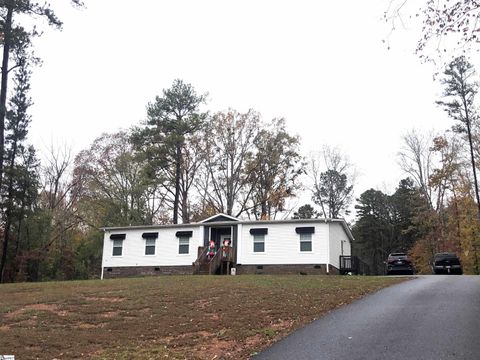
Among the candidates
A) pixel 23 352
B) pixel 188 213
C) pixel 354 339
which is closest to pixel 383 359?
pixel 354 339

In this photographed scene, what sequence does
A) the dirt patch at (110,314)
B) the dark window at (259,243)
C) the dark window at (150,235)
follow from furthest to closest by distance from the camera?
the dark window at (150,235), the dark window at (259,243), the dirt patch at (110,314)

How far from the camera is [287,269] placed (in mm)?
25484

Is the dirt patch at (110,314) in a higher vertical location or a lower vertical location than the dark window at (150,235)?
lower

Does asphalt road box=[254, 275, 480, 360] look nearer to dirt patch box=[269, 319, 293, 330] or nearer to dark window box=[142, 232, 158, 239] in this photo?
dirt patch box=[269, 319, 293, 330]

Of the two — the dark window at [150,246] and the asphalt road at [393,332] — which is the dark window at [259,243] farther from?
the asphalt road at [393,332]

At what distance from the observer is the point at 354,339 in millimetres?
8773

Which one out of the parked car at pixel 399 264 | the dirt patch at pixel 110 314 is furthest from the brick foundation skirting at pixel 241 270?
the dirt patch at pixel 110 314

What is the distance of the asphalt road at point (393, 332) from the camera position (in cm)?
780

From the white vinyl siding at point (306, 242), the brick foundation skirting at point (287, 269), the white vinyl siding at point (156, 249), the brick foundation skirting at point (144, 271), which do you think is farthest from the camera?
the white vinyl siding at point (156, 249)

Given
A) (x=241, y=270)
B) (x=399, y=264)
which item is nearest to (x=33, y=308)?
(x=241, y=270)

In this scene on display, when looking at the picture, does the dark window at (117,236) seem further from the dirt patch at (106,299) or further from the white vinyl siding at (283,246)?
the dirt patch at (106,299)

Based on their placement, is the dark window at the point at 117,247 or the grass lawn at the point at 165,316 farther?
the dark window at the point at 117,247

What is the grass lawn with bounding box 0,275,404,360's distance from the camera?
9117 mm

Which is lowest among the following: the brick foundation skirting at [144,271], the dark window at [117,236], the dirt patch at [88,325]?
the dirt patch at [88,325]
